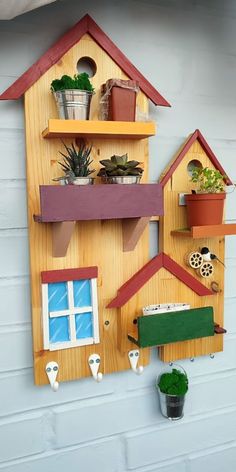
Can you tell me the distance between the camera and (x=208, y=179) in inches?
33.9

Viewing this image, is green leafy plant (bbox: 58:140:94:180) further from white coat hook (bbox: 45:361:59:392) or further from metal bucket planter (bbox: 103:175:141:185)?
white coat hook (bbox: 45:361:59:392)

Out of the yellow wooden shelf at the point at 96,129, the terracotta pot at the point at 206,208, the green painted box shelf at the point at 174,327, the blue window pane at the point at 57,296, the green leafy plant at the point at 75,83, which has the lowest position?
the green painted box shelf at the point at 174,327

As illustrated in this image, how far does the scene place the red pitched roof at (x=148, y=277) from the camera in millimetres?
870

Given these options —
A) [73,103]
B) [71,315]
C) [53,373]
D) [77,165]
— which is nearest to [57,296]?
[71,315]

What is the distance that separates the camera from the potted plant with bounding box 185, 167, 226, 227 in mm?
850

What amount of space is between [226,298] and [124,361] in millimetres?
299

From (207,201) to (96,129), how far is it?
0.88ft

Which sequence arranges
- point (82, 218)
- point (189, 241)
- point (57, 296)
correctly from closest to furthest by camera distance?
point (82, 218)
point (57, 296)
point (189, 241)

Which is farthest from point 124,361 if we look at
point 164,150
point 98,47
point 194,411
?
point 98,47

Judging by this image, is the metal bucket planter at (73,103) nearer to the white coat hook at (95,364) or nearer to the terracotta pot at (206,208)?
the terracotta pot at (206,208)

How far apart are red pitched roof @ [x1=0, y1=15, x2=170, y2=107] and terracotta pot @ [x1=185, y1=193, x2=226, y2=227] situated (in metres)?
0.26

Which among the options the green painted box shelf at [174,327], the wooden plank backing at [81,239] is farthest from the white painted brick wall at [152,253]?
the green painted box shelf at [174,327]

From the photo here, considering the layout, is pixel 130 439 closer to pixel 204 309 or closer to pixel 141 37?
pixel 204 309

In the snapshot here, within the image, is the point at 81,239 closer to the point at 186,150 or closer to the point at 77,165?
the point at 77,165
